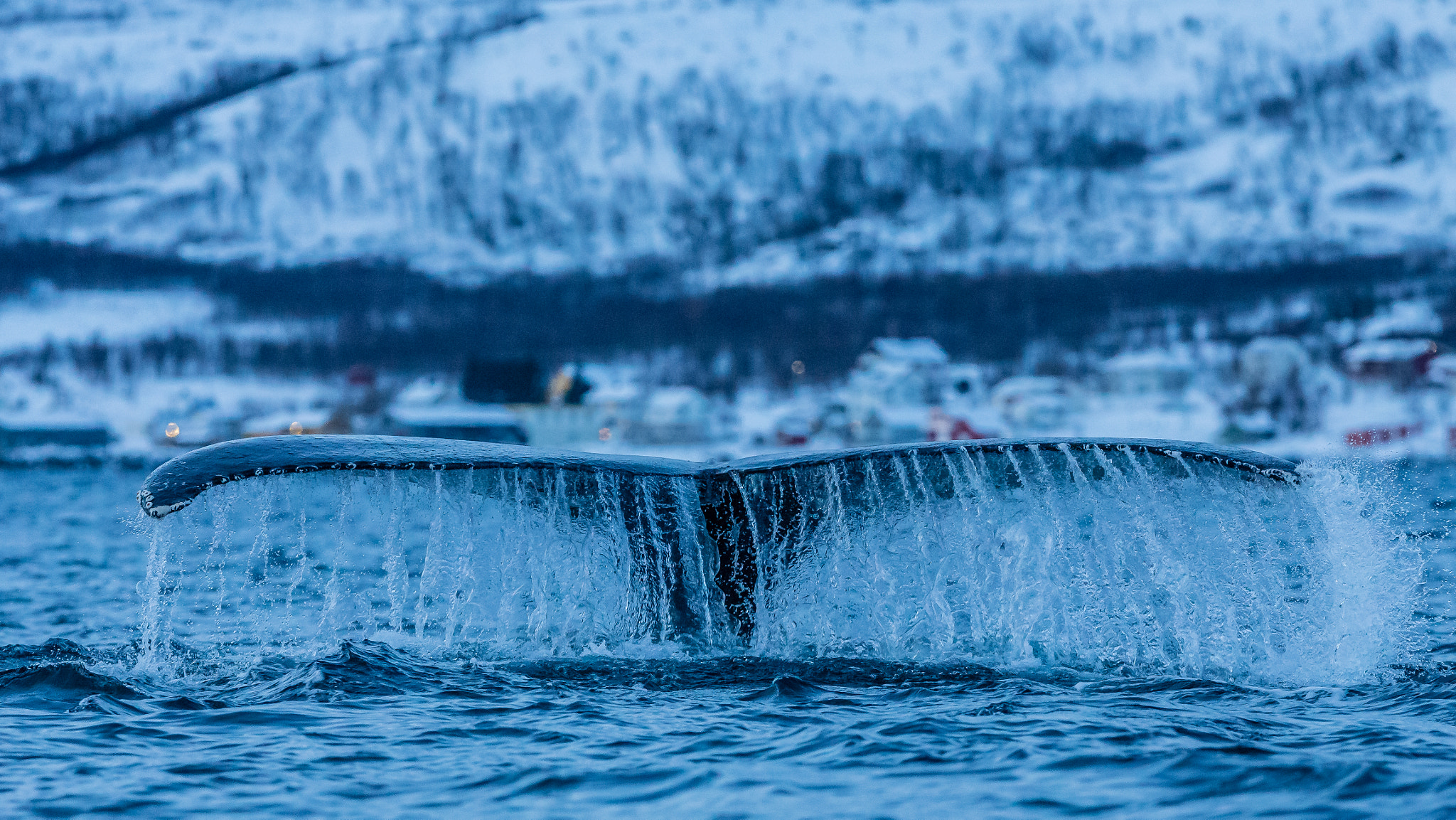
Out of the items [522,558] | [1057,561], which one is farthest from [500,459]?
[1057,561]

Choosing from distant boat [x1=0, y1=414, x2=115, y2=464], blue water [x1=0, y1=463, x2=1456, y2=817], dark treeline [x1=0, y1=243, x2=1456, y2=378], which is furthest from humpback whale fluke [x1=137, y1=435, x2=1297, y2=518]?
dark treeline [x1=0, y1=243, x2=1456, y2=378]

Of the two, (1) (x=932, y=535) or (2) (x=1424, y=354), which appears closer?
(1) (x=932, y=535)

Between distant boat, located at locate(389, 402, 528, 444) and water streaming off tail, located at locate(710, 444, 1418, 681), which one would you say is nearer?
water streaming off tail, located at locate(710, 444, 1418, 681)

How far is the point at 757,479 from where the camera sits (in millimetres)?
8141

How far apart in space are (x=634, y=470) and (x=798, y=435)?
7495 cm

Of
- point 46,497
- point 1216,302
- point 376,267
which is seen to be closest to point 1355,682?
point 46,497

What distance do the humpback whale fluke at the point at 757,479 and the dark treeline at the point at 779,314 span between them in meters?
106

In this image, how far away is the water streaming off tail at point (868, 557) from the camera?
7770mm

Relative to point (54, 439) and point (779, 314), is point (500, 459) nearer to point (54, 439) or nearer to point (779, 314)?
point (54, 439)

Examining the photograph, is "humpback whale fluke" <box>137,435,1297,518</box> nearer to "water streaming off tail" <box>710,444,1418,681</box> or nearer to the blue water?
"water streaming off tail" <box>710,444,1418,681</box>

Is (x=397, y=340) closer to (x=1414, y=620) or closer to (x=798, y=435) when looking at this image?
(x=798, y=435)

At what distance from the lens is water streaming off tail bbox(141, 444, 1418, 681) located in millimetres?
A: 7770

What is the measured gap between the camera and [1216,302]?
449 ft

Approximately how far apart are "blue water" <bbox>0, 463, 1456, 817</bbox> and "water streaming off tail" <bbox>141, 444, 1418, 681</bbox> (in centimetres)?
29
